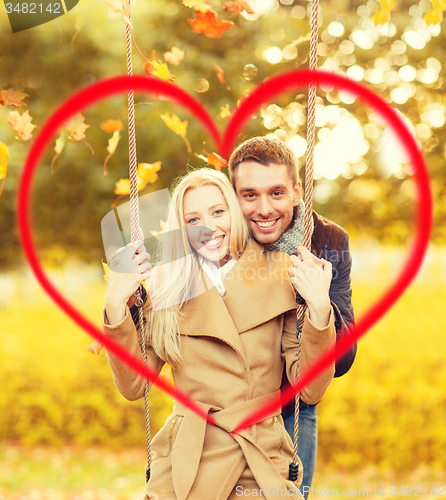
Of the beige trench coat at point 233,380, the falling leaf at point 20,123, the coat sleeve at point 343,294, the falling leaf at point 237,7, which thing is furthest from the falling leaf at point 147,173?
the coat sleeve at point 343,294

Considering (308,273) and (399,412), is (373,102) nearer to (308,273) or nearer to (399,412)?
(308,273)

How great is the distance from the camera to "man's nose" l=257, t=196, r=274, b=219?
198cm

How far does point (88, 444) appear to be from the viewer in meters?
5.03

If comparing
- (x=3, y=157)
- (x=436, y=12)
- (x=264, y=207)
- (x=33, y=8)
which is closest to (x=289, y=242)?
(x=264, y=207)

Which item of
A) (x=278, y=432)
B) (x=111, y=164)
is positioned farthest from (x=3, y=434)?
(x=278, y=432)

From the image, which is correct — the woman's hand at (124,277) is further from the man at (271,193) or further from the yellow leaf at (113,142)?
the yellow leaf at (113,142)

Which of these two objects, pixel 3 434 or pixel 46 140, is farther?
pixel 3 434

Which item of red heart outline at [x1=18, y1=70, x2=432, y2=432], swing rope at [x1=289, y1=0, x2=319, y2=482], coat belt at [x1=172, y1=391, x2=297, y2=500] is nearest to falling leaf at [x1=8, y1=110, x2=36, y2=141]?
red heart outline at [x1=18, y1=70, x2=432, y2=432]

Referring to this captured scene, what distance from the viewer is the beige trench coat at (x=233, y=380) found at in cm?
181

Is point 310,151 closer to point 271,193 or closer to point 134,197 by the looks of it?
point 271,193

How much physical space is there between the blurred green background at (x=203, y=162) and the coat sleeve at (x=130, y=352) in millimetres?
1771

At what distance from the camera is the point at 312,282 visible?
1.73m

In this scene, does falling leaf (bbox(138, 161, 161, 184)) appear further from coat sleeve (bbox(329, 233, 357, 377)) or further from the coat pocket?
the coat pocket

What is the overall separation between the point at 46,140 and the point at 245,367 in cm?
110
